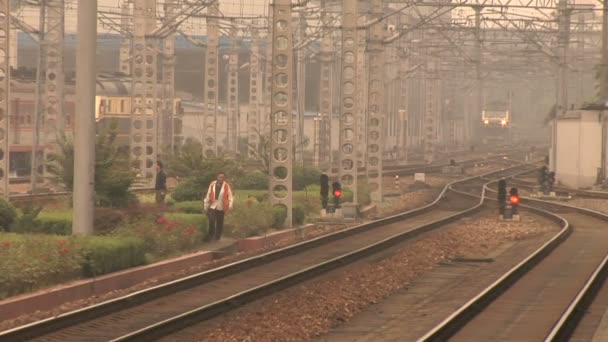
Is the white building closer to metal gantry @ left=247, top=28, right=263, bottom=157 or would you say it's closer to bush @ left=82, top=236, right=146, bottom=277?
metal gantry @ left=247, top=28, right=263, bottom=157

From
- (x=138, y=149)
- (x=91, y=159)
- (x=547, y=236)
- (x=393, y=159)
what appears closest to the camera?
(x=91, y=159)

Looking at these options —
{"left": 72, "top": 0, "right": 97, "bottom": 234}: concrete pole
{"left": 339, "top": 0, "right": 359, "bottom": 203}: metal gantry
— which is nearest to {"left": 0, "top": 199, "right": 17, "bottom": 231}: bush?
{"left": 72, "top": 0, "right": 97, "bottom": 234}: concrete pole

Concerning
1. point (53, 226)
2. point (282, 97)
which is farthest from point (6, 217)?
point (282, 97)

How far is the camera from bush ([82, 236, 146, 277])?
69.6 ft

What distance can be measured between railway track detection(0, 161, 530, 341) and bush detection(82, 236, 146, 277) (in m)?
1.60

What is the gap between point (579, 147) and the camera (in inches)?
2397

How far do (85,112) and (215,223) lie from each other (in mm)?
7080

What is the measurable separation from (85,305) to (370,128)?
91.0 ft

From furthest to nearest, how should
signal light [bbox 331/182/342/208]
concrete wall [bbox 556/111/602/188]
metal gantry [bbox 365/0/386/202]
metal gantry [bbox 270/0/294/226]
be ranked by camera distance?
concrete wall [bbox 556/111/602/188], metal gantry [bbox 365/0/386/202], signal light [bbox 331/182/342/208], metal gantry [bbox 270/0/294/226]

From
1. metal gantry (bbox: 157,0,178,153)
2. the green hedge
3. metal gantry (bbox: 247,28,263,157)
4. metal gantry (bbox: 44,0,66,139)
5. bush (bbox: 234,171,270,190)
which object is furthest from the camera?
metal gantry (bbox: 247,28,263,157)

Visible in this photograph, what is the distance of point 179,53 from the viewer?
416ft

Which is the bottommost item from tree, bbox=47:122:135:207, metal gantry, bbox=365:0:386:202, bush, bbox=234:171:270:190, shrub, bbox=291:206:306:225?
shrub, bbox=291:206:306:225

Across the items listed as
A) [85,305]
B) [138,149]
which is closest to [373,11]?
[138,149]

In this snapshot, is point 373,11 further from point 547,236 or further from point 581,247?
point 581,247
